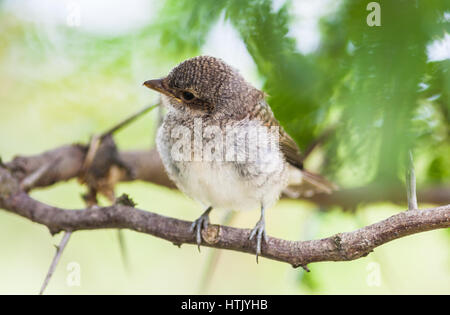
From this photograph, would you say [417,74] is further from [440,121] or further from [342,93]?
[440,121]

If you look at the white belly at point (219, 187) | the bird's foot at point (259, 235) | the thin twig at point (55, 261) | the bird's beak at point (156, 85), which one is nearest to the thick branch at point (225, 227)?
the bird's foot at point (259, 235)

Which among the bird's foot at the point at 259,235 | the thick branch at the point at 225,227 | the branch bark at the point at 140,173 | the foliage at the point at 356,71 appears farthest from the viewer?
the branch bark at the point at 140,173

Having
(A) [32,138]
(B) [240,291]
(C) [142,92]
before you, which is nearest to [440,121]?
(C) [142,92]

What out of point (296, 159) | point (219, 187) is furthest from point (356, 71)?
point (296, 159)

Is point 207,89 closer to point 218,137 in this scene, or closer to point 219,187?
point 218,137

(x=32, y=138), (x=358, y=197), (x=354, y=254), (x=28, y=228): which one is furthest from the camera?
(x=28, y=228)

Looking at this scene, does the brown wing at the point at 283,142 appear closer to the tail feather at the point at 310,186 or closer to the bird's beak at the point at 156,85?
the tail feather at the point at 310,186

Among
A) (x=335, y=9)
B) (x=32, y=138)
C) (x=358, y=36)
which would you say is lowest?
(x=358, y=36)
